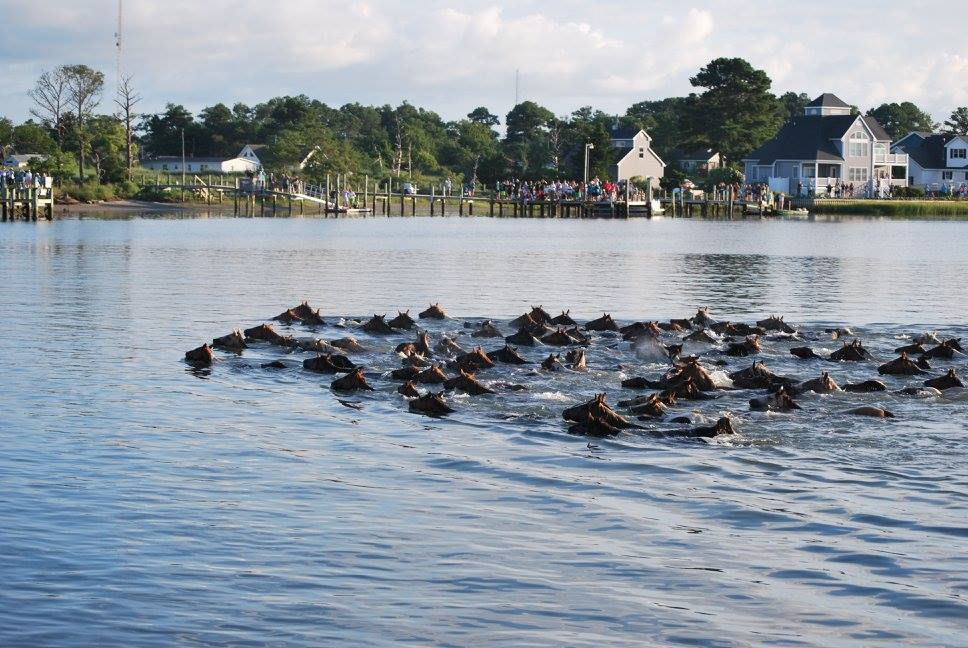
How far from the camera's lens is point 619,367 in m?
25.5

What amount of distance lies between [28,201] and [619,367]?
245 ft

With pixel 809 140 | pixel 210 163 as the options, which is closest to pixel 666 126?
pixel 809 140

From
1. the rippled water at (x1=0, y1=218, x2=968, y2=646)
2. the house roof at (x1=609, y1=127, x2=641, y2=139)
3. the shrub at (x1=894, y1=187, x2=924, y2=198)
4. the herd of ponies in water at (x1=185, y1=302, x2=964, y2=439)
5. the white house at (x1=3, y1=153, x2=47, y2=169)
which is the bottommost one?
the rippled water at (x1=0, y1=218, x2=968, y2=646)

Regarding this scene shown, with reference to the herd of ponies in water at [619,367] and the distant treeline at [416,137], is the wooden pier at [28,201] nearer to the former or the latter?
the distant treeline at [416,137]

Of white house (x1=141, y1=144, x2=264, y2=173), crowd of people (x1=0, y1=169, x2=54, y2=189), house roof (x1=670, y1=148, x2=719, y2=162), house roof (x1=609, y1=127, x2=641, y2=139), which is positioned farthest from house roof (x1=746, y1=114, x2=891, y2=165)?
crowd of people (x1=0, y1=169, x2=54, y2=189)

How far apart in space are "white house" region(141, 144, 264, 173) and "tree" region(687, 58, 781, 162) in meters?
55.6

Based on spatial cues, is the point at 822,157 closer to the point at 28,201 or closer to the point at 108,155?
the point at 108,155

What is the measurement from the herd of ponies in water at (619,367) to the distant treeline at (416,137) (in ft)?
313

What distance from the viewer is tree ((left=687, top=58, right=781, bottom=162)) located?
148000 millimetres

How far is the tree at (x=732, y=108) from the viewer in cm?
14800

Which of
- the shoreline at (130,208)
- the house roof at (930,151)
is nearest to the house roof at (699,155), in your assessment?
the house roof at (930,151)

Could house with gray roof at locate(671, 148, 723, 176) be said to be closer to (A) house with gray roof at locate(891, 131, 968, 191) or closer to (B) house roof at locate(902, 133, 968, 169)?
(A) house with gray roof at locate(891, 131, 968, 191)

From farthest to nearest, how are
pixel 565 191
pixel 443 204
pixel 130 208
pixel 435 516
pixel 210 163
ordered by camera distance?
pixel 210 163 → pixel 443 204 → pixel 565 191 → pixel 130 208 → pixel 435 516

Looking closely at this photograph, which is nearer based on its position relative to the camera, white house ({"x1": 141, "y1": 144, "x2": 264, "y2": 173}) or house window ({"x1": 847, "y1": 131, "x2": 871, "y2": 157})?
house window ({"x1": 847, "y1": 131, "x2": 871, "y2": 157})
